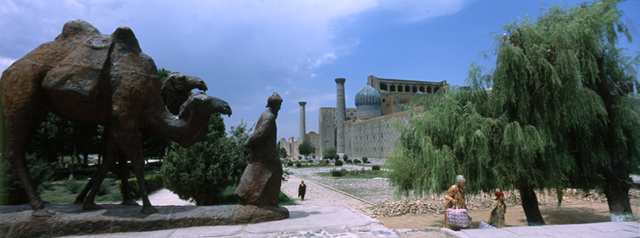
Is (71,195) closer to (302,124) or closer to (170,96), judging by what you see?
(170,96)

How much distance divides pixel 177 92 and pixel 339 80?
4882 cm

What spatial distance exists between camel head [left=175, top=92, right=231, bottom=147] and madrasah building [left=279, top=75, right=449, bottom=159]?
34.7m

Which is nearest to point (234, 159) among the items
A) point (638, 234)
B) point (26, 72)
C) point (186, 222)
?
point (186, 222)

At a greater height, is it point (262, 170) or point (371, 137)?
point (371, 137)

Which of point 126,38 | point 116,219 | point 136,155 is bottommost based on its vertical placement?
point 116,219

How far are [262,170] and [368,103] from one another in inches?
1846

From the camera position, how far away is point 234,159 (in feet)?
34.6

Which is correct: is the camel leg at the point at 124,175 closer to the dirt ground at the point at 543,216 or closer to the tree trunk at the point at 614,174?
the dirt ground at the point at 543,216

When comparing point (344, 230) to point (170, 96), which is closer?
point (344, 230)

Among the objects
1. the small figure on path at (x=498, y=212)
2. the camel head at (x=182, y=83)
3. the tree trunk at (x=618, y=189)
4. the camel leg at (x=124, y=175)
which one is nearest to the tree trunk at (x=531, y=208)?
the small figure on path at (x=498, y=212)

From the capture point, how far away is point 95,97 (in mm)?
4652

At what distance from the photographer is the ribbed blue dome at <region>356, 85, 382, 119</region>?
167 feet

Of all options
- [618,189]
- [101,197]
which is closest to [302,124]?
[101,197]

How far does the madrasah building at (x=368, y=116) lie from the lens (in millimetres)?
43531
